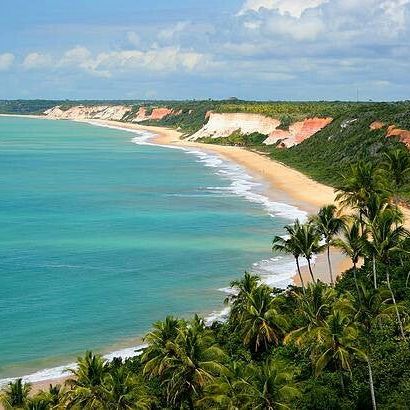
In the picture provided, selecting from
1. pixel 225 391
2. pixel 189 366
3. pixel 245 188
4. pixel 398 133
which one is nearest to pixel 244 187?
pixel 245 188

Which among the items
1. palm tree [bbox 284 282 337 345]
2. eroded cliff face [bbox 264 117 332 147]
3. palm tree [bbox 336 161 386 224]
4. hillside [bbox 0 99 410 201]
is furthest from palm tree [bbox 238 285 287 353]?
eroded cliff face [bbox 264 117 332 147]

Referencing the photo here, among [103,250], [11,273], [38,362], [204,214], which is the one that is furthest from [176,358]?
[204,214]

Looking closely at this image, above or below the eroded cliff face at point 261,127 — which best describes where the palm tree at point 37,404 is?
below

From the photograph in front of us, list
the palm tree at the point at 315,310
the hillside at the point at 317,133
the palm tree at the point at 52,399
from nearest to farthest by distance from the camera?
the palm tree at the point at 52,399 → the palm tree at the point at 315,310 → the hillside at the point at 317,133

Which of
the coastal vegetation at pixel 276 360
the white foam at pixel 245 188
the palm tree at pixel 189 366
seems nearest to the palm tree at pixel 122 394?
the coastal vegetation at pixel 276 360

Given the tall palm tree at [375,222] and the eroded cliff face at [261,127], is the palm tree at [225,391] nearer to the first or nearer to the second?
the tall palm tree at [375,222]

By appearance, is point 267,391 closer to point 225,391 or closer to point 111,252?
point 225,391
